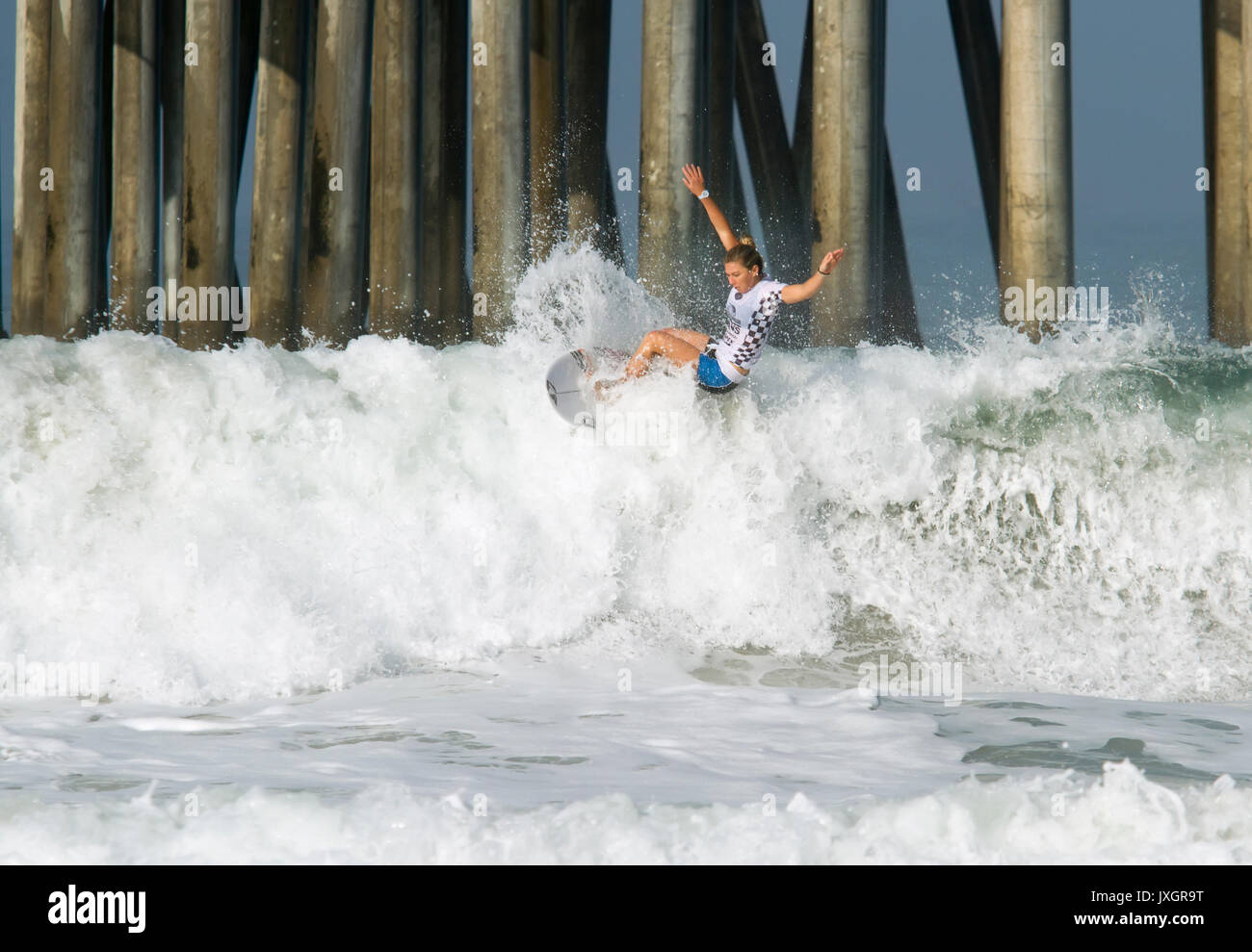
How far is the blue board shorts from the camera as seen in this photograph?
720 centimetres

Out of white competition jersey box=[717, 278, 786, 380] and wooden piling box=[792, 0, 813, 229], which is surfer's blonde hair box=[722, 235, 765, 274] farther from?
wooden piling box=[792, 0, 813, 229]

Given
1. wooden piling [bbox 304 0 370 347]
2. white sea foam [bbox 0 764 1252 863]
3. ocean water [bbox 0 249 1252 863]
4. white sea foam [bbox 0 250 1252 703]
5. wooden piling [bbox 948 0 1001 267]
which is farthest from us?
wooden piling [bbox 948 0 1001 267]

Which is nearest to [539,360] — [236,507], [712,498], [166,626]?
[712,498]

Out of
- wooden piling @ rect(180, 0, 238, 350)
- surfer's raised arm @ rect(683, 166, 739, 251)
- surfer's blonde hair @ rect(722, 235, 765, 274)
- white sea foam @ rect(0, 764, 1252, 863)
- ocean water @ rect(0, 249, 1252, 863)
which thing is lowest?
white sea foam @ rect(0, 764, 1252, 863)

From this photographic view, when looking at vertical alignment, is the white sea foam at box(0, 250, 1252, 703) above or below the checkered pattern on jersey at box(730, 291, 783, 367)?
below

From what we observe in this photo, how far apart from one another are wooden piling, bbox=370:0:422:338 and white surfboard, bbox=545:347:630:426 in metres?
2.11

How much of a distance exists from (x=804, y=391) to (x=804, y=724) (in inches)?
115

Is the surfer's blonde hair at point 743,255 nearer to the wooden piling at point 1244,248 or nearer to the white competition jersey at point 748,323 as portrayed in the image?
the white competition jersey at point 748,323

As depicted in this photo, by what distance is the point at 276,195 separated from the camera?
28.5ft

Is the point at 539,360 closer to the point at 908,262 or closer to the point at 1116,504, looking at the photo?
the point at 1116,504

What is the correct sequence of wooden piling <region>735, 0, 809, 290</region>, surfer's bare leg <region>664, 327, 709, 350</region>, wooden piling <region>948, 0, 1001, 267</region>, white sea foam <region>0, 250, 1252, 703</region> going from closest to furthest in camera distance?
white sea foam <region>0, 250, 1252, 703</region> < surfer's bare leg <region>664, 327, 709, 350</region> < wooden piling <region>948, 0, 1001, 267</region> < wooden piling <region>735, 0, 809, 290</region>

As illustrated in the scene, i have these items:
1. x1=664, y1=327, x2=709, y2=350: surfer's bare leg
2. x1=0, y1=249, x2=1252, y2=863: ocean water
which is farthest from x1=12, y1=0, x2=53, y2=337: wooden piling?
x1=664, y1=327, x2=709, y2=350: surfer's bare leg

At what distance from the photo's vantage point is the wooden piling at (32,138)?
31.0ft

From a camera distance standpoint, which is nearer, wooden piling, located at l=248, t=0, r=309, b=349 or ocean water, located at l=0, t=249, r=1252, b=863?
ocean water, located at l=0, t=249, r=1252, b=863
